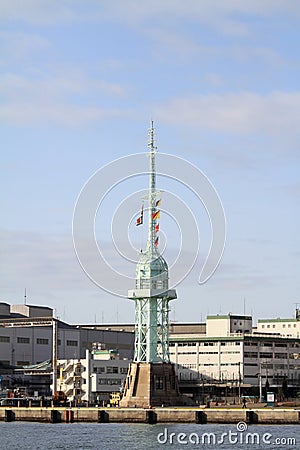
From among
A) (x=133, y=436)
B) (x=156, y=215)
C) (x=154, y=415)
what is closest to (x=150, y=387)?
(x=154, y=415)

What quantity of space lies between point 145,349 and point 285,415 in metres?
32.7

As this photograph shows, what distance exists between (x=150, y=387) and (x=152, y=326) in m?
9.66

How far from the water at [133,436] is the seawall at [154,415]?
4056 mm

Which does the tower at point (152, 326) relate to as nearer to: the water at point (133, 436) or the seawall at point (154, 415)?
the seawall at point (154, 415)

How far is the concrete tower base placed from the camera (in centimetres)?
17938

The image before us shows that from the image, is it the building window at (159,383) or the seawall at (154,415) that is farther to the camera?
the building window at (159,383)

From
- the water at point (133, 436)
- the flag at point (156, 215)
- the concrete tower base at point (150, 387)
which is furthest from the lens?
the flag at point (156, 215)

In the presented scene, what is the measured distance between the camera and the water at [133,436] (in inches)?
4870

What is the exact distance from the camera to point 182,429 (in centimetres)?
14838

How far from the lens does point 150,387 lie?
180 m

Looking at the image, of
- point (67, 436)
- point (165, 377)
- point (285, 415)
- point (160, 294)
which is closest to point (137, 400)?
point (165, 377)

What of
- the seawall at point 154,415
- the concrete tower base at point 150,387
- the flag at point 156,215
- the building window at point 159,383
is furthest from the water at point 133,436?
the flag at point 156,215

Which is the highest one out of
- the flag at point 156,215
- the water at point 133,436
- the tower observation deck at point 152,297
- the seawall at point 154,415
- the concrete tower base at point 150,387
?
the flag at point 156,215

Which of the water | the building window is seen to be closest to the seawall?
the water
